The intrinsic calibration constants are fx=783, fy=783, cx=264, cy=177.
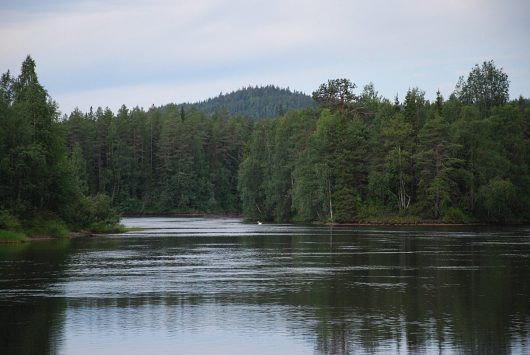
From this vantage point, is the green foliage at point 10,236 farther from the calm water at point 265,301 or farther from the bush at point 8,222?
the calm water at point 265,301

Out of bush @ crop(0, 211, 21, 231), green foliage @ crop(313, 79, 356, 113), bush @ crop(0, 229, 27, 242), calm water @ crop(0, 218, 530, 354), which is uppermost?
green foliage @ crop(313, 79, 356, 113)

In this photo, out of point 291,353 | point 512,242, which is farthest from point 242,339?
point 512,242

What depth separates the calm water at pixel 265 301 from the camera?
2828 centimetres

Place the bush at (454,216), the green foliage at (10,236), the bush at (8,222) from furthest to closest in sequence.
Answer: the bush at (454,216) → the bush at (8,222) → the green foliage at (10,236)

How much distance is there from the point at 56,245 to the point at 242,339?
172 ft

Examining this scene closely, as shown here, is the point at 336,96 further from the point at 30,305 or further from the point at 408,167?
the point at 30,305

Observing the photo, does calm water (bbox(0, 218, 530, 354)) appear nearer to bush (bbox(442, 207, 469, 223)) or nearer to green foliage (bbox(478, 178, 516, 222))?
green foliage (bbox(478, 178, 516, 222))

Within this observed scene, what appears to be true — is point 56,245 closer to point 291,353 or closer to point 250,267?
point 250,267

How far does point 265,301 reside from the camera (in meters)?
38.8

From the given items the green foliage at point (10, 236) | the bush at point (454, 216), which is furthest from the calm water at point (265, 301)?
the bush at point (454, 216)

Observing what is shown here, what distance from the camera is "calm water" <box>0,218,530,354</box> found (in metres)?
28.3

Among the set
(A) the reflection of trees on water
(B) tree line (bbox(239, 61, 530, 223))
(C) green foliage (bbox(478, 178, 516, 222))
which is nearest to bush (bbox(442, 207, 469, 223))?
(B) tree line (bbox(239, 61, 530, 223))

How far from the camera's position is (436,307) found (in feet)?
120

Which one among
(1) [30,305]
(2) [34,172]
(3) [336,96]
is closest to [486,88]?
(3) [336,96]
